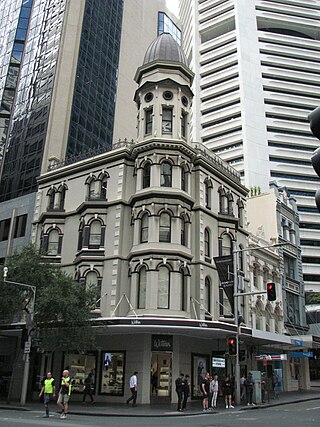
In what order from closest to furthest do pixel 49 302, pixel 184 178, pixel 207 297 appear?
pixel 49 302 → pixel 207 297 → pixel 184 178

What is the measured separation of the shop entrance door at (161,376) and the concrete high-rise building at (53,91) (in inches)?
606

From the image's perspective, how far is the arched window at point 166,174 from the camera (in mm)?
30281

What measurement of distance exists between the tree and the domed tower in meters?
11.1

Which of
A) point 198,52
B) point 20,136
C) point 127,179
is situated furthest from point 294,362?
point 198,52

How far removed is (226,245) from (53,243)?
12.3 meters

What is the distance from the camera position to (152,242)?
28.5 metres

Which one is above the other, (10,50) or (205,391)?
(10,50)

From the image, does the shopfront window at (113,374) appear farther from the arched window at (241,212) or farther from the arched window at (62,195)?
the arched window at (241,212)

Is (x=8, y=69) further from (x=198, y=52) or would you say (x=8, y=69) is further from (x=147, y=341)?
(x=198, y=52)

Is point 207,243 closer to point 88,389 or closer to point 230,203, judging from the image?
point 230,203

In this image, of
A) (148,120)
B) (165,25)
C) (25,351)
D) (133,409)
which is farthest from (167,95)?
(165,25)

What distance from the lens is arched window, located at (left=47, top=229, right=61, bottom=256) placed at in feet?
109

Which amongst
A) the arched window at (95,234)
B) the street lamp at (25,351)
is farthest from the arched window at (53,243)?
the street lamp at (25,351)

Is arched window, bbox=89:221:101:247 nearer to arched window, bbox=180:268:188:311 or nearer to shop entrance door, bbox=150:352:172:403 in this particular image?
arched window, bbox=180:268:188:311
